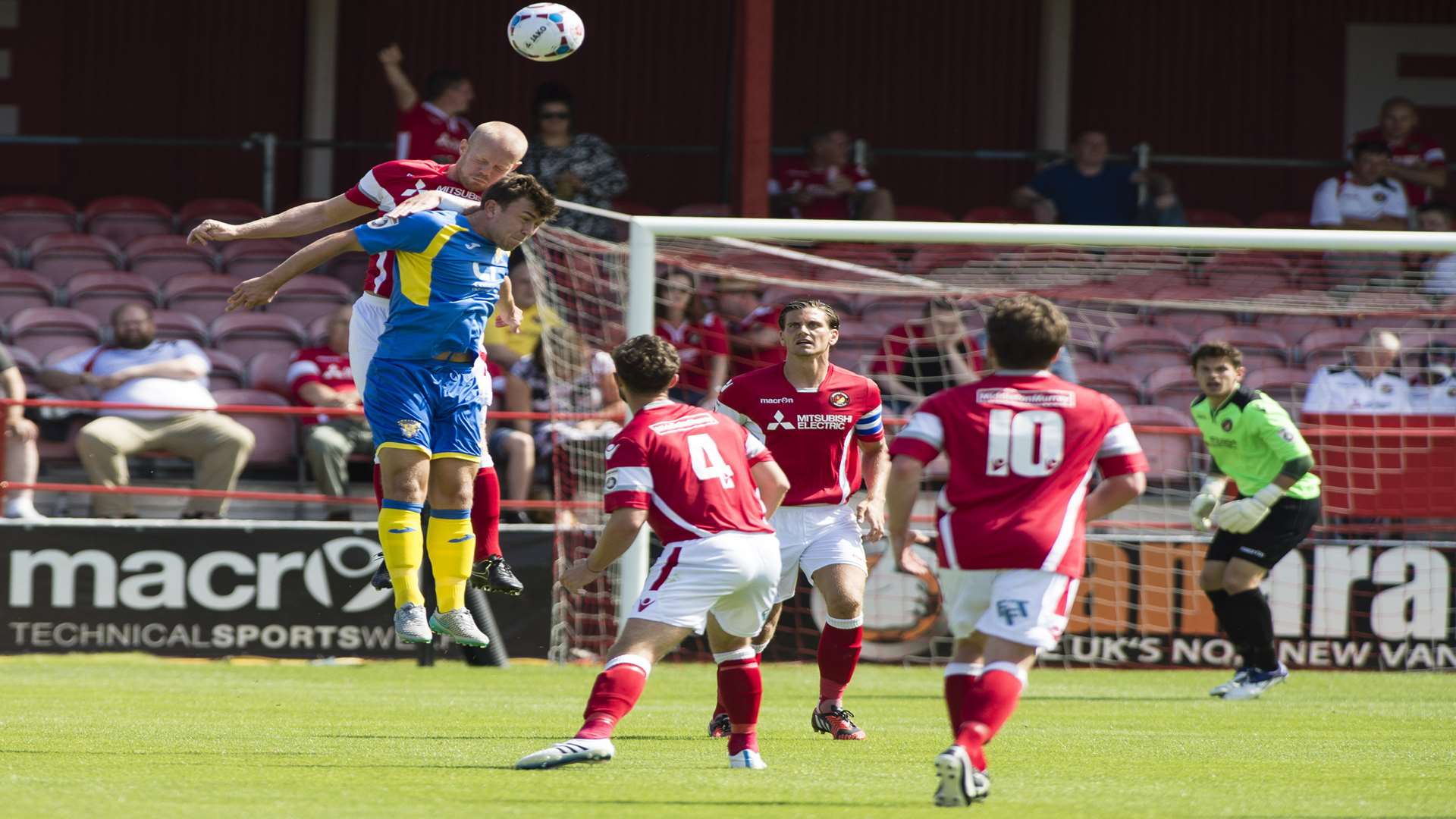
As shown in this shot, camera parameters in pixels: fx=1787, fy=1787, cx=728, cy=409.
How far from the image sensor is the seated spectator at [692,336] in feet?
41.6

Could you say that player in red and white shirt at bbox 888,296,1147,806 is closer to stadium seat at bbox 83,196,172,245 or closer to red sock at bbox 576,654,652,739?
red sock at bbox 576,654,652,739

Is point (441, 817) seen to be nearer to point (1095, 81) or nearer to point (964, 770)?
point (964, 770)

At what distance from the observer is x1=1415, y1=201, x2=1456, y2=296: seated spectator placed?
13.6 meters

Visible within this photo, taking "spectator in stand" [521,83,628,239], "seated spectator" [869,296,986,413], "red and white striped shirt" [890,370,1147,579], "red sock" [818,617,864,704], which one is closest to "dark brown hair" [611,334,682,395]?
"red and white striped shirt" [890,370,1147,579]

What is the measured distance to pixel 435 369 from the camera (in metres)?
7.64

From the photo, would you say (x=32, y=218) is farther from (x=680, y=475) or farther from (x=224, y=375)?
(x=680, y=475)

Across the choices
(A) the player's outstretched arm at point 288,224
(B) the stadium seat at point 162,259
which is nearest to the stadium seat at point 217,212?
(B) the stadium seat at point 162,259

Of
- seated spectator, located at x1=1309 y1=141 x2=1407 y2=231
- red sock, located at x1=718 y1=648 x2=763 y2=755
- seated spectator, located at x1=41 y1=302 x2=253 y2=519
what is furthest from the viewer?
seated spectator, located at x1=1309 y1=141 x2=1407 y2=231

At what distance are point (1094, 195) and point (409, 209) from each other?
9.15 m

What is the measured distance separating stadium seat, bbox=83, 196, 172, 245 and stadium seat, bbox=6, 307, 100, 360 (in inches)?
76.4

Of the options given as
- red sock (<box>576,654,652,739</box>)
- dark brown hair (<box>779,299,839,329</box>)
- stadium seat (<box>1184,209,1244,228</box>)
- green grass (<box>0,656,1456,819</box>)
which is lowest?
green grass (<box>0,656,1456,819</box>)

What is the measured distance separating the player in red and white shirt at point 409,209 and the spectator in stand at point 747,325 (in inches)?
181

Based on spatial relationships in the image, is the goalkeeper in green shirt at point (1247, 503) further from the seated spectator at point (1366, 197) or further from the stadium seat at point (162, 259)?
the stadium seat at point (162, 259)

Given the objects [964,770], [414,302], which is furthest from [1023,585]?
[414,302]
